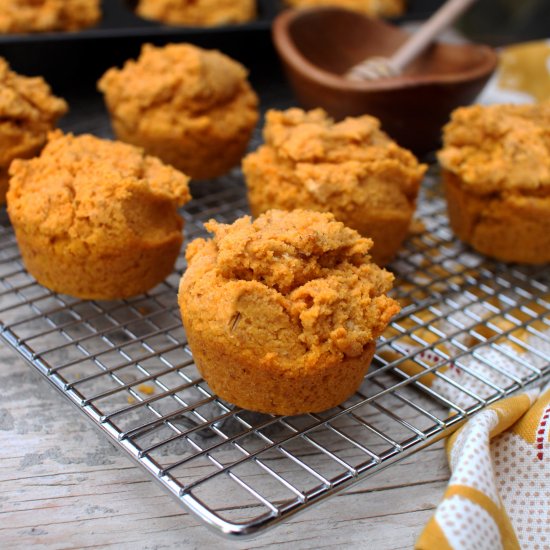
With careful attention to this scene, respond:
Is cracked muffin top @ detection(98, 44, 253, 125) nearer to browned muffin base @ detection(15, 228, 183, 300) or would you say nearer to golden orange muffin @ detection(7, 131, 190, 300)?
golden orange muffin @ detection(7, 131, 190, 300)

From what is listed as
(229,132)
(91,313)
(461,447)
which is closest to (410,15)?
(229,132)

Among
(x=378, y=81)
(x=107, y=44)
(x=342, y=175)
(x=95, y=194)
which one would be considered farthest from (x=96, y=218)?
(x=107, y=44)

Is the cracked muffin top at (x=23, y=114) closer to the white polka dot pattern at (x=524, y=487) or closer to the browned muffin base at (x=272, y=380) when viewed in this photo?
the browned muffin base at (x=272, y=380)

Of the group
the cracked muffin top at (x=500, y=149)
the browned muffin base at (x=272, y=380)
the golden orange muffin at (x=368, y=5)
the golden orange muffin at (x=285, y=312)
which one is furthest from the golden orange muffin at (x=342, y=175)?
the golden orange muffin at (x=368, y=5)

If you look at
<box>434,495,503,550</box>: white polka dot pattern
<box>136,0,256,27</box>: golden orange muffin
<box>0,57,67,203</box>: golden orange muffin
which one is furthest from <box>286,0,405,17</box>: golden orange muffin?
<box>434,495,503,550</box>: white polka dot pattern

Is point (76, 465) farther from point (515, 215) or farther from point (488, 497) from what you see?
point (515, 215)

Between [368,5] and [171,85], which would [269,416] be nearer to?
[171,85]

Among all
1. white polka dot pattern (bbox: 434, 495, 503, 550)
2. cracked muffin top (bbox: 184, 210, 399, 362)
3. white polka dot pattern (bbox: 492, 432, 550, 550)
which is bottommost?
white polka dot pattern (bbox: 492, 432, 550, 550)
